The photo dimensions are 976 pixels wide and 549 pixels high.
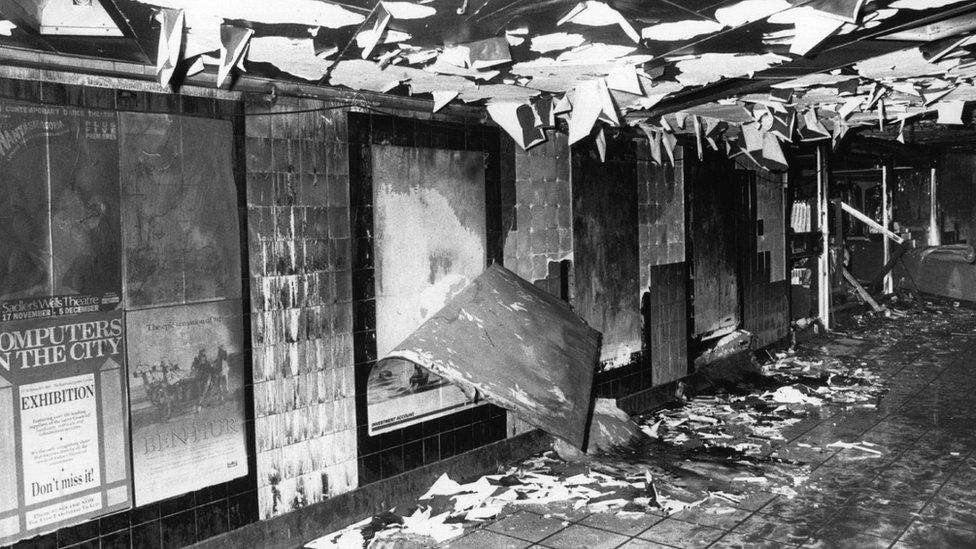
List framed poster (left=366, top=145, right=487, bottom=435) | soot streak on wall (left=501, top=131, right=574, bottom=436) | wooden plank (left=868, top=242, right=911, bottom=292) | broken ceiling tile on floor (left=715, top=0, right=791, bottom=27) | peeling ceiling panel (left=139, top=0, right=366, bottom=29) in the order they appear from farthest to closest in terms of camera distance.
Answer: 1. wooden plank (left=868, top=242, right=911, bottom=292)
2. soot streak on wall (left=501, top=131, right=574, bottom=436)
3. framed poster (left=366, top=145, right=487, bottom=435)
4. broken ceiling tile on floor (left=715, top=0, right=791, bottom=27)
5. peeling ceiling panel (left=139, top=0, right=366, bottom=29)

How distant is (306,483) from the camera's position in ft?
15.9

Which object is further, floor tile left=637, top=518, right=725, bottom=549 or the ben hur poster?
floor tile left=637, top=518, right=725, bottom=549

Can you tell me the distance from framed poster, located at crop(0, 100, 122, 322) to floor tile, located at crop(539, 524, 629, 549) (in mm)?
2994

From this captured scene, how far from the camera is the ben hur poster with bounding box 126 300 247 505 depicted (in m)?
4.02

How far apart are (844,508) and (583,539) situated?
190 cm

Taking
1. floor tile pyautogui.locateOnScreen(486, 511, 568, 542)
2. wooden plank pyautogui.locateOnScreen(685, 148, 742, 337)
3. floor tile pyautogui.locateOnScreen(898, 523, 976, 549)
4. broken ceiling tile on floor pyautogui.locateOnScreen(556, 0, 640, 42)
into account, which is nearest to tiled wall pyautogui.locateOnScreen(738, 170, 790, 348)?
wooden plank pyautogui.locateOnScreen(685, 148, 742, 337)

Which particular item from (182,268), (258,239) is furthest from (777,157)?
(182,268)

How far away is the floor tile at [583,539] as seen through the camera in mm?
4594

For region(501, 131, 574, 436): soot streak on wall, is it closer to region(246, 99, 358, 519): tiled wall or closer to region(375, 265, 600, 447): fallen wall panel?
region(375, 265, 600, 447): fallen wall panel

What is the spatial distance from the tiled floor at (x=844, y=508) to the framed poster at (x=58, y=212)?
269 centimetres

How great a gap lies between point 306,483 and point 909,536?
3885 mm

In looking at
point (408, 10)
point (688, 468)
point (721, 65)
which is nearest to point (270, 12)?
point (408, 10)

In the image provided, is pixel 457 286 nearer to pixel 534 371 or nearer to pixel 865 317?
pixel 534 371

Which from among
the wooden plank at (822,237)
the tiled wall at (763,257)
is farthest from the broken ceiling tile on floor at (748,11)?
the wooden plank at (822,237)
